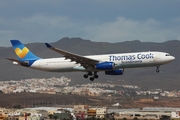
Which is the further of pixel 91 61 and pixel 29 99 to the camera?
pixel 29 99

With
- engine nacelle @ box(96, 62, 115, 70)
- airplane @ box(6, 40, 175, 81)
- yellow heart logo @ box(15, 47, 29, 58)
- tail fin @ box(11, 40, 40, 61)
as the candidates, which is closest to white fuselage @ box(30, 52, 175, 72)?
airplane @ box(6, 40, 175, 81)

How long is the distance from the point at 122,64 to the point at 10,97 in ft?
420

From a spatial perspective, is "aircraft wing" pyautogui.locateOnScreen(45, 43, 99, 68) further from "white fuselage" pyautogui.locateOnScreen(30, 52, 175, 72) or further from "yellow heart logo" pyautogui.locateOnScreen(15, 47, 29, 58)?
"yellow heart logo" pyautogui.locateOnScreen(15, 47, 29, 58)

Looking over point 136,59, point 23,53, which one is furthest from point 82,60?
point 23,53

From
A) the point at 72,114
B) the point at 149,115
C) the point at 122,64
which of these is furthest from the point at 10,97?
the point at 122,64

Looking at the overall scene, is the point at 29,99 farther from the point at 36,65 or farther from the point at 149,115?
the point at 36,65

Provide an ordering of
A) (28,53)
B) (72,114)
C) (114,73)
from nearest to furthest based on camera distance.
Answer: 1. (114,73)
2. (28,53)
3. (72,114)

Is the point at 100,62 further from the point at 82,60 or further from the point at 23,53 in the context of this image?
the point at 23,53

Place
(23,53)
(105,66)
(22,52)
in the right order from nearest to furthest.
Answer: (105,66)
(23,53)
(22,52)

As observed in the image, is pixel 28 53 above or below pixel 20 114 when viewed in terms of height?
above

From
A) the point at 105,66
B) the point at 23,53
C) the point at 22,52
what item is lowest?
the point at 105,66

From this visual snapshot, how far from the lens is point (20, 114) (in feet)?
410

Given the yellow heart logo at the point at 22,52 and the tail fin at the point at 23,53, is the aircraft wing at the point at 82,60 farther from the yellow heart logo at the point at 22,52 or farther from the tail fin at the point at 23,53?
the yellow heart logo at the point at 22,52

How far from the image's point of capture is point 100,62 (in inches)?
2707
